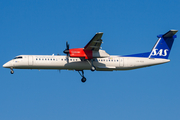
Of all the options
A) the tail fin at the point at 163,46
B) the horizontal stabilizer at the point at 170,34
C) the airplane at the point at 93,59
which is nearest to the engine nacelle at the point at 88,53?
the airplane at the point at 93,59

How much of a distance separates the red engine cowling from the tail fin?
657cm

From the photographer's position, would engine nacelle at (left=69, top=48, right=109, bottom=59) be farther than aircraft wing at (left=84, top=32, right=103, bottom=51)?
Yes

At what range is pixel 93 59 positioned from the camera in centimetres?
2841

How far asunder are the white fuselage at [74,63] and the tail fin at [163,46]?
1.07 meters

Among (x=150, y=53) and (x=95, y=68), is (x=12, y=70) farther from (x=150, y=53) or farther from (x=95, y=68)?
(x=150, y=53)

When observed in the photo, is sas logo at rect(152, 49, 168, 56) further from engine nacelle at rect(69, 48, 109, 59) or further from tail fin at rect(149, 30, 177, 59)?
engine nacelle at rect(69, 48, 109, 59)

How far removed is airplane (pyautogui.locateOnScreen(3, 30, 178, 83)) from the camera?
2741 centimetres

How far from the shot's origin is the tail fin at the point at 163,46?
98.1 ft

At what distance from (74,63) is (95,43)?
10.5 ft

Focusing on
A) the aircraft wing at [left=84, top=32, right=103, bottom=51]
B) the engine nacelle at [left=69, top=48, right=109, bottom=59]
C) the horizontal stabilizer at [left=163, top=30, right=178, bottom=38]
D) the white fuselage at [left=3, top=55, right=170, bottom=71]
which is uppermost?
the horizontal stabilizer at [left=163, top=30, right=178, bottom=38]

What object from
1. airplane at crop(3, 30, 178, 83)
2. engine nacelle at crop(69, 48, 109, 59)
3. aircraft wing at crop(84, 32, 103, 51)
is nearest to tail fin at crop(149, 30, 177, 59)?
airplane at crop(3, 30, 178, 83)

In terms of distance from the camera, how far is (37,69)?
28.2m

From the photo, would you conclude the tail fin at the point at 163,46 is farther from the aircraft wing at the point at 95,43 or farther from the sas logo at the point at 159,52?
the aircraft wing at the point at 95,43

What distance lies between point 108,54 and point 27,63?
7.64 meters
